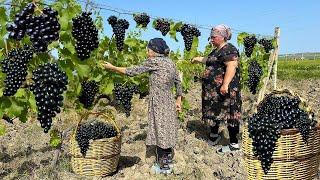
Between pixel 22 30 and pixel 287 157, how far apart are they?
2.35 meters

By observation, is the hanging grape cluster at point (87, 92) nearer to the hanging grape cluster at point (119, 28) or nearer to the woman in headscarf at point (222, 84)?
the hanging grape cluster at point (119, 28)

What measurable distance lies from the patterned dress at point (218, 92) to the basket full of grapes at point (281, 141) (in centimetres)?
230

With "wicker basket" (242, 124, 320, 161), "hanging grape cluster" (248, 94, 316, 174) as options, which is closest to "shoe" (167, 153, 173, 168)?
"wicker basket" (242, 124, 320, 161)

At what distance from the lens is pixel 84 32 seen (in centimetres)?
409

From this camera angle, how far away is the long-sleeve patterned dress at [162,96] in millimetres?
5793

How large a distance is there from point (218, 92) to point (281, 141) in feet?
8.80

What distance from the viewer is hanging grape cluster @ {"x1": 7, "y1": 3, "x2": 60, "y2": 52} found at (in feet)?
10.7

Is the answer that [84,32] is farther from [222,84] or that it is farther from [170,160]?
[222,84]

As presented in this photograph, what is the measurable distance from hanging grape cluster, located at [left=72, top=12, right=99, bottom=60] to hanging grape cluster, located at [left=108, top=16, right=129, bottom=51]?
8.39 ft

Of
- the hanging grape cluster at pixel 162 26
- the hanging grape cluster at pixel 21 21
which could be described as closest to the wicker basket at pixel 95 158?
the hanging grape cluster at pixel 21 21

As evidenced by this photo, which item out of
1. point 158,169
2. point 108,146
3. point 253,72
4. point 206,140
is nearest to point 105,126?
point 108,146

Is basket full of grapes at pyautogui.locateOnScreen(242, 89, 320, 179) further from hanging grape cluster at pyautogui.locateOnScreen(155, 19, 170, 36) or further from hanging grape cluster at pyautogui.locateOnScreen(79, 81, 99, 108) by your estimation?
hanging grape cluster at pyautogui.locateOnScreen(155, 19, 170, 36)

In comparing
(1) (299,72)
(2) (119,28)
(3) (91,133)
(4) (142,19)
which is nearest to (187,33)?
(4) (142,19)

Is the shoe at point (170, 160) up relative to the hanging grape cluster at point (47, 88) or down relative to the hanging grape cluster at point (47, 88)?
down
